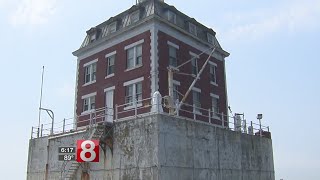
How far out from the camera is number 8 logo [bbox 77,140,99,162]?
20250 mm

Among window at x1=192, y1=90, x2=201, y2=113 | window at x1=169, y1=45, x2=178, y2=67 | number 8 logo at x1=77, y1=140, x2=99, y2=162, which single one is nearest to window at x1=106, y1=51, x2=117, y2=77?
window at x1=169, y1=45, x2=178, y2=67

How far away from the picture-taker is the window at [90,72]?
3065cm

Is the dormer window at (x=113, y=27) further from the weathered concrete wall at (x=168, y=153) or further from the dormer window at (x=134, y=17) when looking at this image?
the weathered concrete wall at (x=168, y=153)

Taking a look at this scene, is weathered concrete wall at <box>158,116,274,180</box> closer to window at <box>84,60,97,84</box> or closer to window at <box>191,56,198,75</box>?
window at <box>191,56,198,75</box>

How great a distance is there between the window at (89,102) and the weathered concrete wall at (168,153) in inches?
203

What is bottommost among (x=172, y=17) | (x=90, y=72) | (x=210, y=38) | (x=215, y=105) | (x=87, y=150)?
(x=87, y=150)

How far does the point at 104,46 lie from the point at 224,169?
46.7ft

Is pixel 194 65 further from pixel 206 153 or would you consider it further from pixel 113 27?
pixel 206 153

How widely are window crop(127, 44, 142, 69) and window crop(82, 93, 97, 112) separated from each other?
4.58 metres

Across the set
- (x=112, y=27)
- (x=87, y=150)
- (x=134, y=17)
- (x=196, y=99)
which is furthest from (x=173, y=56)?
(x=87, y=150)

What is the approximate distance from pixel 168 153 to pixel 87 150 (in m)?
4.70

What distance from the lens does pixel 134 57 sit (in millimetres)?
27219

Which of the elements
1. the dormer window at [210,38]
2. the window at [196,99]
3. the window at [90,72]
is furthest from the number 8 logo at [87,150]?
the dormer window at [210,38]

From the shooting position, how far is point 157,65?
25.5 meters
